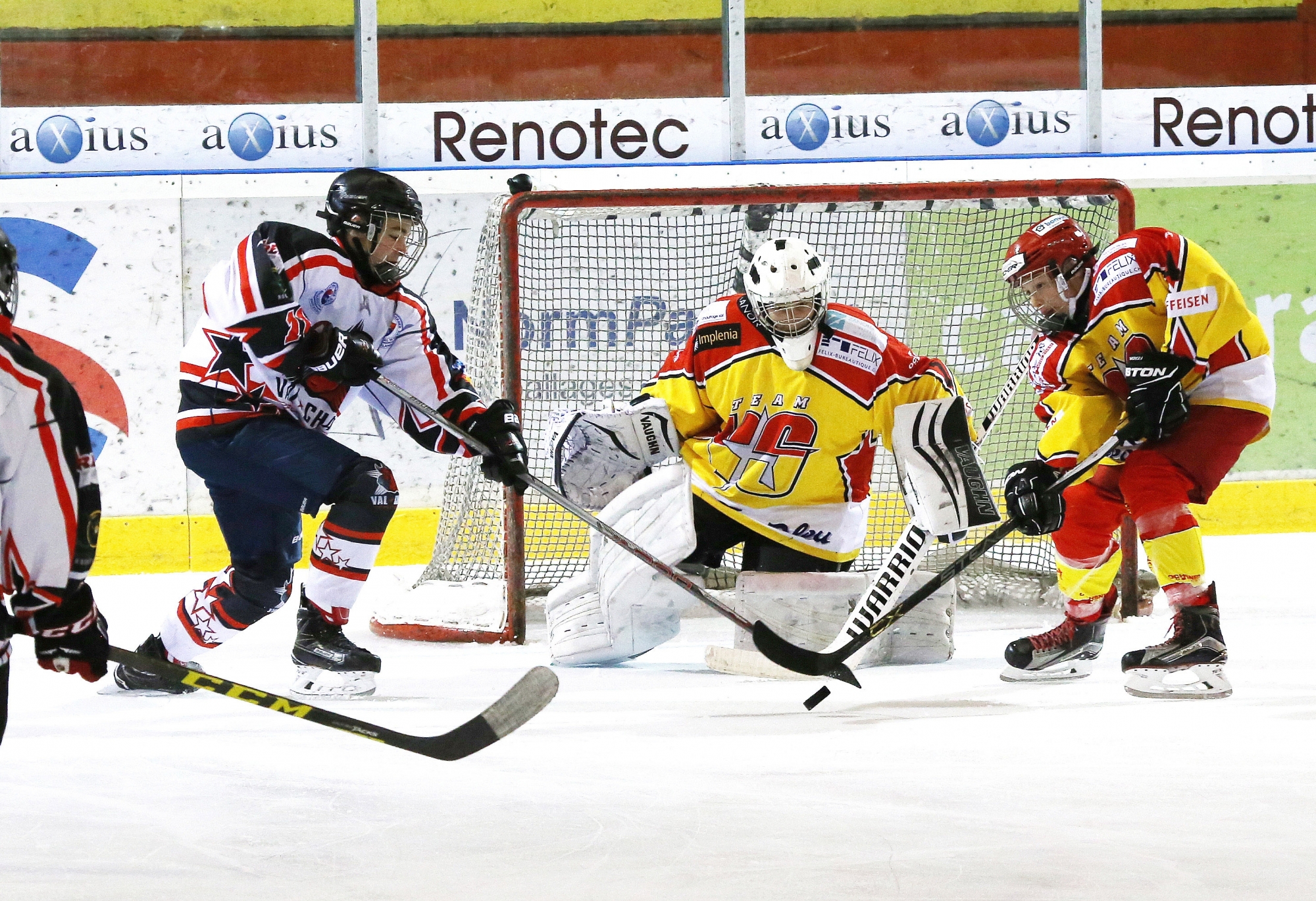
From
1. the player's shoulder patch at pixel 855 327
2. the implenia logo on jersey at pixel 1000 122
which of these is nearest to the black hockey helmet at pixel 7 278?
the player's shoulder patch at pixel 855 327

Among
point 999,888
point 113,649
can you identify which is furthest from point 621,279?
point 999,888

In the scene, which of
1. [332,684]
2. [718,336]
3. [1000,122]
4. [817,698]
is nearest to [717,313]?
[718,336]

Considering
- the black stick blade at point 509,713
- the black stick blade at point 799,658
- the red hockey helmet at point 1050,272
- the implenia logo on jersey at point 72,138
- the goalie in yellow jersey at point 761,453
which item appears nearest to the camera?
the black stick blade at point 509,713

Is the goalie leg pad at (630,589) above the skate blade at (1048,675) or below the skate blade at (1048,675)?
above

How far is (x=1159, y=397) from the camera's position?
2990 mm

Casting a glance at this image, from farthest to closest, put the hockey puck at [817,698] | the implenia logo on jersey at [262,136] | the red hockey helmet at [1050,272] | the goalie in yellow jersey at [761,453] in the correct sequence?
the implenia logo on jersey at [262,136]
the goalie in yellow jersey at [761,453]
the red hockey helmet at [1050,272]
the hockey puck at [817,698]

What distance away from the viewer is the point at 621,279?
4.70 m

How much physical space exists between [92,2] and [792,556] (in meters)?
3.52

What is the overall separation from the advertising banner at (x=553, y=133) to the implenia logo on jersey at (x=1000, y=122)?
2.77 ft

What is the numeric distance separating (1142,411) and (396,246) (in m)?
1.51

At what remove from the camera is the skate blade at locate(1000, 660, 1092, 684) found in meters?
3.25

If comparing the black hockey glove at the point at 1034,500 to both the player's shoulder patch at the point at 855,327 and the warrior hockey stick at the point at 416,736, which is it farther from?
the warrior hockey stick at the point at 416,736

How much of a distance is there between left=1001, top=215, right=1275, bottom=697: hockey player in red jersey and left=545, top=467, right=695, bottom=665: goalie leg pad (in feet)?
2.40

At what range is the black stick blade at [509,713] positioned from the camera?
2.46 m
